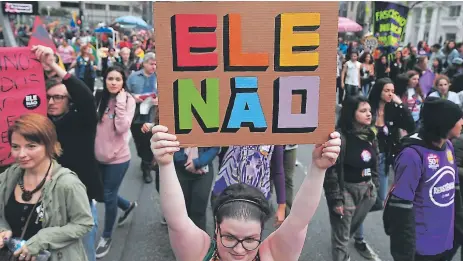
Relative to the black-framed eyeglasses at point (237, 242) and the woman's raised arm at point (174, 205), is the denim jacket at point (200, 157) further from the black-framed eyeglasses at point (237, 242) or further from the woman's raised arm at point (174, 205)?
the black-framed eyeglasses at point (237, 242)

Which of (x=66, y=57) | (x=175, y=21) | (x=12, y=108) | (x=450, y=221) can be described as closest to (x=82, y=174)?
(x=12, y=108)

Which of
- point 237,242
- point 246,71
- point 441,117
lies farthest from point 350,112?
point 237,242

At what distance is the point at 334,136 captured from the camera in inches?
68.4

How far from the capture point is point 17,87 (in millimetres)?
2809

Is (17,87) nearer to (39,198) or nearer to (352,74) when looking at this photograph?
(39,198)

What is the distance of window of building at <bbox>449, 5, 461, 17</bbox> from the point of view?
126 feet

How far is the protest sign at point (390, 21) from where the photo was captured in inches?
314

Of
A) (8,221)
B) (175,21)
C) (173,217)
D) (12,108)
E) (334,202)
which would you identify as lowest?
(334,202)

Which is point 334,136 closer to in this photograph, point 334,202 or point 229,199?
→ point 229,199

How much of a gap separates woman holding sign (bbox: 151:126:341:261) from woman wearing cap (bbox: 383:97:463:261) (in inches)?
51.5

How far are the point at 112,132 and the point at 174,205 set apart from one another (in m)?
2.42

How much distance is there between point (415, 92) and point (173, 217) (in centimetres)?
547

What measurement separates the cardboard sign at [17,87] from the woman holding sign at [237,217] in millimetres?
1573

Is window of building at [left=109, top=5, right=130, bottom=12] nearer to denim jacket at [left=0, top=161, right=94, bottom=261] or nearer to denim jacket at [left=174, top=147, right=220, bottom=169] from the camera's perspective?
denim jacket at [left=174, top=147, right=220, bottom=169]
